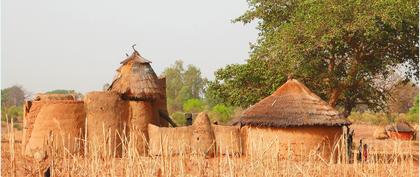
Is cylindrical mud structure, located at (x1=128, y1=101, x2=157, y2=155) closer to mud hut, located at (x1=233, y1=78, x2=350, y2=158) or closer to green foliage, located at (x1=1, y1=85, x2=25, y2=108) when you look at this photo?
mud hut, located at (x1=233, y1=78, x2=350, y2=158)

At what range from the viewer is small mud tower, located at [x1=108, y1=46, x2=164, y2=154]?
1639 centimetres

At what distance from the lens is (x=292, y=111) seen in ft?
52.6

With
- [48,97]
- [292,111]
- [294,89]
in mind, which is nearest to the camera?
[48,97]

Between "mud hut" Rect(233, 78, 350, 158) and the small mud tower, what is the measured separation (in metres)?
2.47

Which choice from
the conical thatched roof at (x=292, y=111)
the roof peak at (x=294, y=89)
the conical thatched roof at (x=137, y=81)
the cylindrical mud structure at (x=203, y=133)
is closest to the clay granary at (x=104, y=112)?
the conical thatched roof at (x=137, y=81)

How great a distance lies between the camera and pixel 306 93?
53.9ft

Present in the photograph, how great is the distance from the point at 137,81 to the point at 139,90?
280 millimetres

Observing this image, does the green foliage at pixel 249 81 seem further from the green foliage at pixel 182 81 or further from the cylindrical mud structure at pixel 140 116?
the green foliage at pixel 182 81

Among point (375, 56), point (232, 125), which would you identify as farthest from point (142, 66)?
point (375, 56)

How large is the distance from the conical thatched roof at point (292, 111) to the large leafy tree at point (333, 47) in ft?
4.55

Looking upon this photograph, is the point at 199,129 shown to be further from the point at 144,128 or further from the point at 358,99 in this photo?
the point at 358,99

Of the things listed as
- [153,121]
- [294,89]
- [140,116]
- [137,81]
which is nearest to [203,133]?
[153,121]

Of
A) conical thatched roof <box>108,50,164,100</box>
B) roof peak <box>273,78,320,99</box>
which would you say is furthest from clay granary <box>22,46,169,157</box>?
roof peak <box>273,78,320,99</box>

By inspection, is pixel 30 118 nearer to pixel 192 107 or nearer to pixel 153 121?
pixel 153 121
